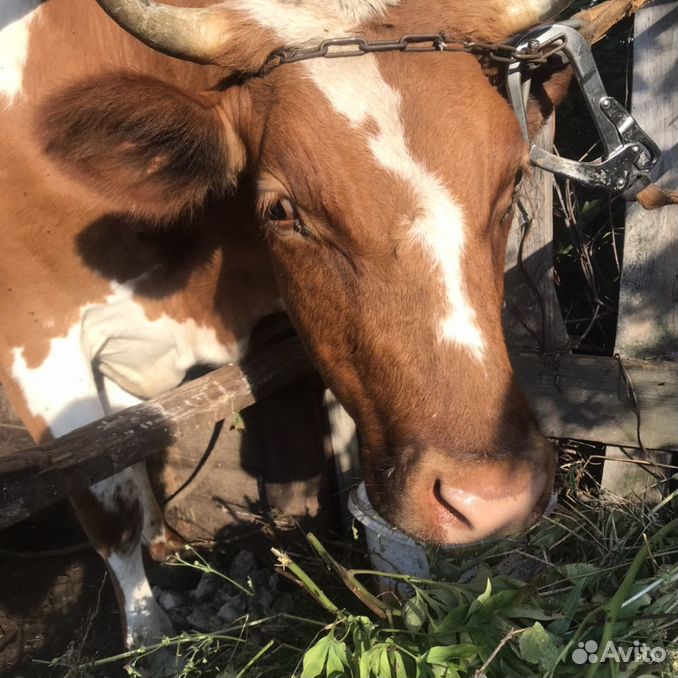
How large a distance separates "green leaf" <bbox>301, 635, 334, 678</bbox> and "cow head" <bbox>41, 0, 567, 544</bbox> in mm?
345

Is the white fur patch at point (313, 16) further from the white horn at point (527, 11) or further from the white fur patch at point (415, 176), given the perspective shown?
the white horn at point (527, 11)

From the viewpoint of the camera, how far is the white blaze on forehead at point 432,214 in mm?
1722

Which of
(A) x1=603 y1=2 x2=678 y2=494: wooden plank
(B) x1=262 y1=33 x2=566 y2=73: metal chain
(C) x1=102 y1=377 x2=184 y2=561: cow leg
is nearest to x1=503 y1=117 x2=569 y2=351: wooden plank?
(A) x1=603 y1=2 x2=678 y2=494: wooden plank

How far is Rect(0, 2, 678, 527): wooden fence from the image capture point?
2232 millimetres

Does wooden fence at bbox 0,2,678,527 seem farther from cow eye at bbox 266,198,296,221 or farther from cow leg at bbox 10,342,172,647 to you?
cow eye at bbox 266,198,296,221

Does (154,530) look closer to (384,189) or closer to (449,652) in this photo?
(449,652)

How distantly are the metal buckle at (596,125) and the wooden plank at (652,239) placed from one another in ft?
1.69

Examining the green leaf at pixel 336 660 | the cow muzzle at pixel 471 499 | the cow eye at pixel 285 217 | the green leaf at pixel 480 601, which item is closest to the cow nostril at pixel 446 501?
the cow muzzle at pixel 471 499

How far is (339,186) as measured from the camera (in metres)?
1.78

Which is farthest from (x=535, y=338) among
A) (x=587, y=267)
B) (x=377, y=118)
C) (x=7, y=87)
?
(x=7, y=87)

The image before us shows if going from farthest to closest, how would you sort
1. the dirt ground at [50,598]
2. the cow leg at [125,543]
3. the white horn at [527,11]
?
the dirt ground at [50,598] < the cow leg at [125,543] < the white horn at [527,11]

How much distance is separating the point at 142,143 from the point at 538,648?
5.15 feet

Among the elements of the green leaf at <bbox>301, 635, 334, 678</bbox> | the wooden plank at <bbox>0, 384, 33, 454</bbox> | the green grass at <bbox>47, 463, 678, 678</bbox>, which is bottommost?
the wooden plank at <bbox>0, 384, 33, 454</bbox>

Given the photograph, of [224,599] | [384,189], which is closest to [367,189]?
[384,189]
